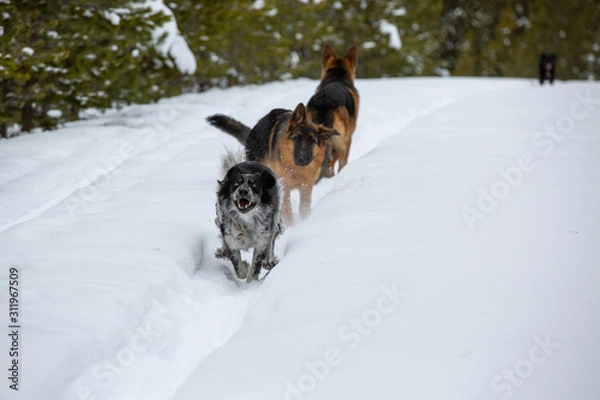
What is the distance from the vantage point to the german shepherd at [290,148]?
820 cm

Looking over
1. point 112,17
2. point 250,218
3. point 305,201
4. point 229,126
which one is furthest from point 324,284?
point 112,17

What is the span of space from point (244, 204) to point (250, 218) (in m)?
0.34

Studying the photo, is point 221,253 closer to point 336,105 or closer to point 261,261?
point 261,261

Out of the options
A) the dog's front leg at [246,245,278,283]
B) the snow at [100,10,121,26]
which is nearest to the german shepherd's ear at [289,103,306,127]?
the dog's front leg at [246,245,278,283]

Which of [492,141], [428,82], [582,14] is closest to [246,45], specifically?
[428,82]

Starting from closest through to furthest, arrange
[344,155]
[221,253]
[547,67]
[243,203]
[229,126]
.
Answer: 1. [243,203]
2. [221,253]
3. [229,126]
4. [344,155]
5. [547,67]

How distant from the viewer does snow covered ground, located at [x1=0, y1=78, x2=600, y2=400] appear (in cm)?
421

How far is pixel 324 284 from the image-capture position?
5.72 m

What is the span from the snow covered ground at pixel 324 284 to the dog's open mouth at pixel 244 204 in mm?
692

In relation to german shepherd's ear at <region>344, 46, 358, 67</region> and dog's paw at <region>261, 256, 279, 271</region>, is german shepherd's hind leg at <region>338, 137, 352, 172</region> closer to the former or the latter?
german shepherd's ear at <region>344, 46, 358, 67</region>

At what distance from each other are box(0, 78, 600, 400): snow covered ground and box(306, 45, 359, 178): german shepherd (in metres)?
0.51

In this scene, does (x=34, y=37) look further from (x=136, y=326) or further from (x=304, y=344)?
(x=304, y=344)

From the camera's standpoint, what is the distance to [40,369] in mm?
4160

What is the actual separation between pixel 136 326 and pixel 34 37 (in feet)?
33.8
